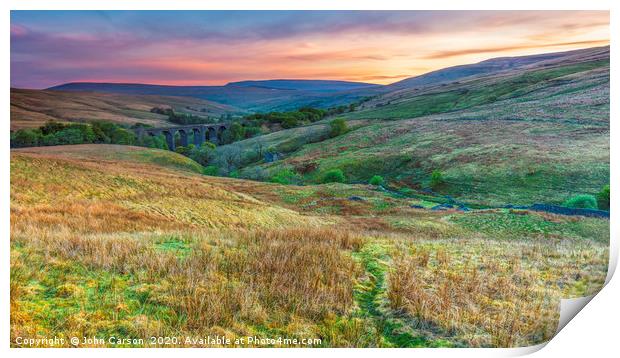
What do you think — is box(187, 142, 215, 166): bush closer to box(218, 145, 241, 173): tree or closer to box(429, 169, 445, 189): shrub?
box(218, 145, 241, 173): tree

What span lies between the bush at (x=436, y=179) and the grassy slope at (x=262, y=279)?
1011 centimetres

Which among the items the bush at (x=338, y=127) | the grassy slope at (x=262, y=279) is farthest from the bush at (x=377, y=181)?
the bush at (x=338, y=127)

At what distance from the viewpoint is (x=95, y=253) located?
4977 millimetres

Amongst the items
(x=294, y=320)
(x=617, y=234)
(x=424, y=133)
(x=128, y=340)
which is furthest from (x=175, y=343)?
(x=424, y=133)

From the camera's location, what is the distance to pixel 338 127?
35.5 m

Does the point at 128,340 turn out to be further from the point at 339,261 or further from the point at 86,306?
the point at 339,261

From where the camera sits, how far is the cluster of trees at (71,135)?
32.0 feet

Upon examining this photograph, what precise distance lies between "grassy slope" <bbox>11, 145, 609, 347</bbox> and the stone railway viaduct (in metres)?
20.2

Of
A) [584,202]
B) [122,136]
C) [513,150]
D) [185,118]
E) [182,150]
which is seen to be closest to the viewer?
[584,202]

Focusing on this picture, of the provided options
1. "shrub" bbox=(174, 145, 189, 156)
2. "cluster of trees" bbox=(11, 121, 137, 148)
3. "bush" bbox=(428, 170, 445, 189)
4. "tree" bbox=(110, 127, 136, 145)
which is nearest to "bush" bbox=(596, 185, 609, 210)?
"bush" bbox=(428, 170, 445, 189)

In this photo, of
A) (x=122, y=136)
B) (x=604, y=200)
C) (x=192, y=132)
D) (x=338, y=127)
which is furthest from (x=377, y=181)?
(x=192, y=132)

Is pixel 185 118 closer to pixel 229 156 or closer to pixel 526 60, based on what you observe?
pixel 229 156

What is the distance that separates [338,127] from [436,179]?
722 inches

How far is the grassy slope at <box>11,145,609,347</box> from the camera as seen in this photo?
420cm
